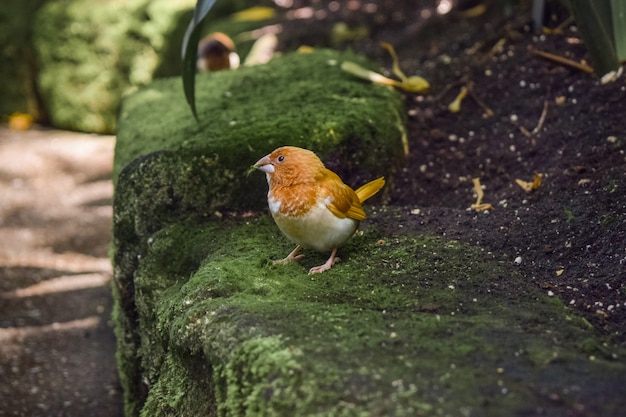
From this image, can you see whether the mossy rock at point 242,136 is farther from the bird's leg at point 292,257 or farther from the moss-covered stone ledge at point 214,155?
the bird's leg at point 292,257

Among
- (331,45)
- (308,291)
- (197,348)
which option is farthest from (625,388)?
(331,45)

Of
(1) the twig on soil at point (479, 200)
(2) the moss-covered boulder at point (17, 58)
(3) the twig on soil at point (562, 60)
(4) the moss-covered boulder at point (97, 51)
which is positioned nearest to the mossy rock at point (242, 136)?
(1) the twig on soil at point (479, 200)

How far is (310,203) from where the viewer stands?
2533 millimetres

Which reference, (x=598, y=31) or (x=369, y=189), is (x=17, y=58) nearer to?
(x=369, y=189)

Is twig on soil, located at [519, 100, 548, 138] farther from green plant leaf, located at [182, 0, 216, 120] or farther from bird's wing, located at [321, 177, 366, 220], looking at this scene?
green plant leaf, located at [182, 0, 216, 120]

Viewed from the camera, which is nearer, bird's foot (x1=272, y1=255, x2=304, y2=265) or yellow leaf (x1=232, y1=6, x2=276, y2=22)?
bird's foot (x1=272, y1=255, x2=304, y2=265)

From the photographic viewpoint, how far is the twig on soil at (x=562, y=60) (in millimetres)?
3785

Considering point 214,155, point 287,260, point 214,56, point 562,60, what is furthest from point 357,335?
point 214,56

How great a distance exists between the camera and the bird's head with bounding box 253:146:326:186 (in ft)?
8.54

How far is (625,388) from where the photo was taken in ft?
5.65

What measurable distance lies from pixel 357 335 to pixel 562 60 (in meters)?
2.43

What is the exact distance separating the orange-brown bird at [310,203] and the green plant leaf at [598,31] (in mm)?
908

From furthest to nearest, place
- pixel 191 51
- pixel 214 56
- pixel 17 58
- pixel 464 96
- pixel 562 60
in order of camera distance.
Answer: pixel 17 58, pixel 214 56, pixel 464 96, pixel 562 60, pixel 191 51

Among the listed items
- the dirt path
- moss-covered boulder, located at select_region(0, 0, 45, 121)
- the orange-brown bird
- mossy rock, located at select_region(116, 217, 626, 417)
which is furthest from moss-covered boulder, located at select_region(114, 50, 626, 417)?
moss-covered boulder, located at select_region(0, 0, 45, 121)
